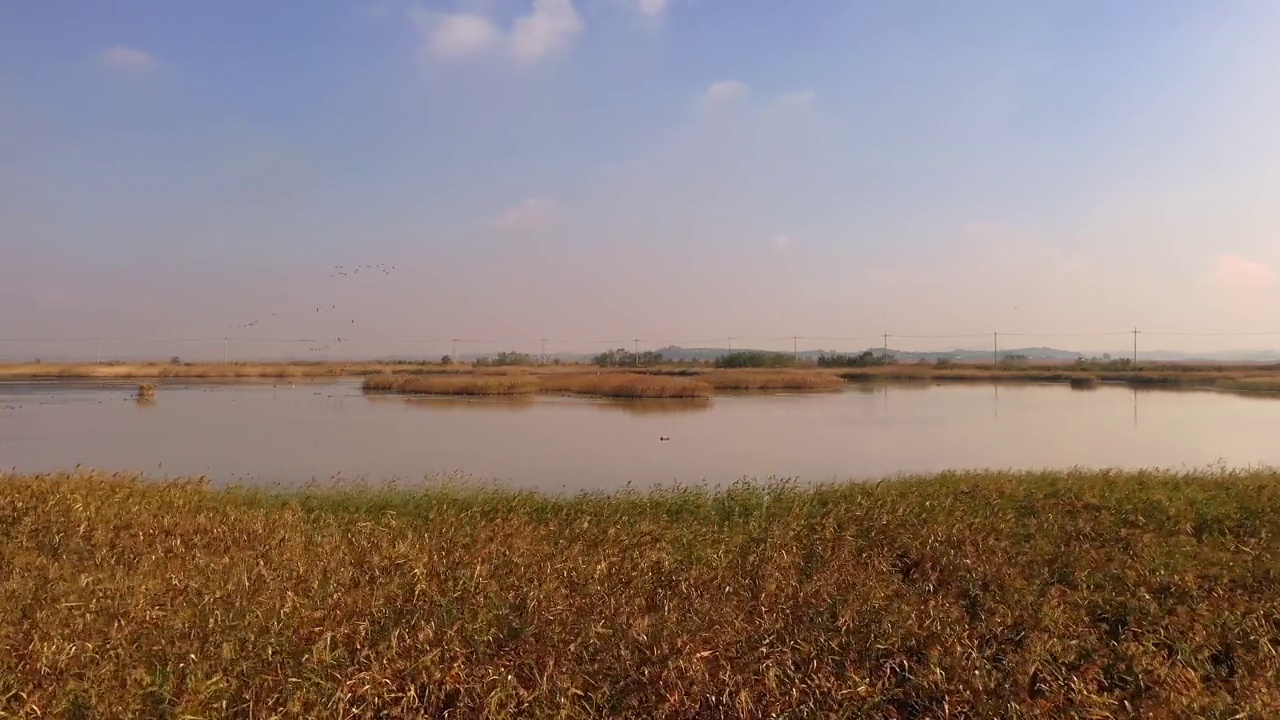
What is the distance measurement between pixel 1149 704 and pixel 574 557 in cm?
309

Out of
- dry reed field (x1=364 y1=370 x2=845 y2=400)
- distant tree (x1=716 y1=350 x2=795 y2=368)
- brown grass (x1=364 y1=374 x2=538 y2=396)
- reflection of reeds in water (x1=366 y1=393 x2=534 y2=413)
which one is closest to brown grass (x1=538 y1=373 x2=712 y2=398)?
dry reed field (x1=364 y1=370 x2=845 y2=400)

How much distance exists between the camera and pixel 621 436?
16375 mm

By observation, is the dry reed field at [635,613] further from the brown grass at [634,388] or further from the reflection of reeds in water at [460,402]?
the brown grass at [634,388]

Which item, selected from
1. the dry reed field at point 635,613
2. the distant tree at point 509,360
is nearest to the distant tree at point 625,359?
the distant tree at point 509,360

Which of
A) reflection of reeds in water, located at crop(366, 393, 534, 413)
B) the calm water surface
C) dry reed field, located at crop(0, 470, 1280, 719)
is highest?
dry reed field, located at crop(0, 470, 1280, 719)

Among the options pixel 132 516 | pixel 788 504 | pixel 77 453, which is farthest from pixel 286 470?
pixel 788 504

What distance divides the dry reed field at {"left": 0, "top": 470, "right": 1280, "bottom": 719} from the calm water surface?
4.88 m

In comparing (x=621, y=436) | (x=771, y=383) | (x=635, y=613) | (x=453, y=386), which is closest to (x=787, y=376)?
(x=771, y=383)

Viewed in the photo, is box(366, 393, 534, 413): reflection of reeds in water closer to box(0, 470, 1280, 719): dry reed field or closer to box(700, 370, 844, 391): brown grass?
box(700, 370, 844, 391): brown grass

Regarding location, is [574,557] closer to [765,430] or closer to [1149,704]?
[1149,704]

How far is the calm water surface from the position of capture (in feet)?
39.6

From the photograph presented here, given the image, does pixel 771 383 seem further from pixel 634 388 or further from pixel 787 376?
pixel 634 388

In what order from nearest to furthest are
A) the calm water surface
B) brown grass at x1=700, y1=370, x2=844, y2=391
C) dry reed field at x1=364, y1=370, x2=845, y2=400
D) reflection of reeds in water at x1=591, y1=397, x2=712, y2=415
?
the calm water surface
reflection of reeds in water at x1=591, y1=397, x2=712, y2=415
dry reed field at x1=364, y1=370, x2=845, y2=400
brown grass at x1=700, y1=370, x2=844, y2=391

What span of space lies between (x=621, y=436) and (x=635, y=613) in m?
12.2
